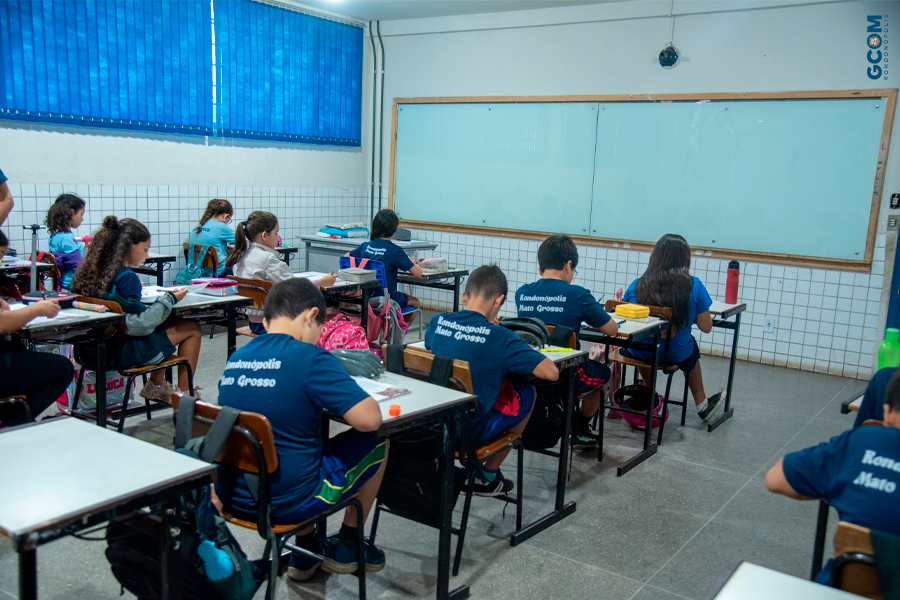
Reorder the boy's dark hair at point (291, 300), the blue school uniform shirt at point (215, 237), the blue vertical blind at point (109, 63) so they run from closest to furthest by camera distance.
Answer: the boy's dark hair at point (291, 300) → the blue vertical blind at point (109, 63) → the blue school uniform shirt at point (215, 237)

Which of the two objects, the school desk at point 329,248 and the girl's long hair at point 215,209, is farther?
the school desk at point 329,248

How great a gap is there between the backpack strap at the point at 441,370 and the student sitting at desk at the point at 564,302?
109cm

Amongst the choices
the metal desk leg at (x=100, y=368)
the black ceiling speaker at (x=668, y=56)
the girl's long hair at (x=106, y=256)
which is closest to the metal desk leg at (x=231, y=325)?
the girl's long hair at (x=106, y=256)

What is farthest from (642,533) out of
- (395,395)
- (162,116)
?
(162,116)

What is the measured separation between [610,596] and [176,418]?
164cm

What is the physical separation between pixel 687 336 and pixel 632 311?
23.5 inches

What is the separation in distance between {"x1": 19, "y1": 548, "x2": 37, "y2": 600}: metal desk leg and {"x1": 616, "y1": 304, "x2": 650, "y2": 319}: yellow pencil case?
10.3 feet

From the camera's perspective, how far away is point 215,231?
611cm

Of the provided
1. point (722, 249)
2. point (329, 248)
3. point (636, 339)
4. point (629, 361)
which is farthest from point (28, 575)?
point (722, 249)

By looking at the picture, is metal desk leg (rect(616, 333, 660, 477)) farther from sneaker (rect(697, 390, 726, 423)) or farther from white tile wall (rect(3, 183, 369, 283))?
white tile wall (rect(3, 183, 369, 283))

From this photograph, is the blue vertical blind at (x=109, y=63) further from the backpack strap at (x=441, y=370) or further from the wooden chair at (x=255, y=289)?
the backpack strap at (x=441, y=370)

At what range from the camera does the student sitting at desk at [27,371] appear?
2947 mm

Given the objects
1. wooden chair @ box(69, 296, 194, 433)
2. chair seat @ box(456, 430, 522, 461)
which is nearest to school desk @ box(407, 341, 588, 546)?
chair seat @ box(456, 430, 522, 461)

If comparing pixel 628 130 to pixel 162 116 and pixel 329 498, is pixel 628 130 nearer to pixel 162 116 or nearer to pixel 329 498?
pixel 162 116
